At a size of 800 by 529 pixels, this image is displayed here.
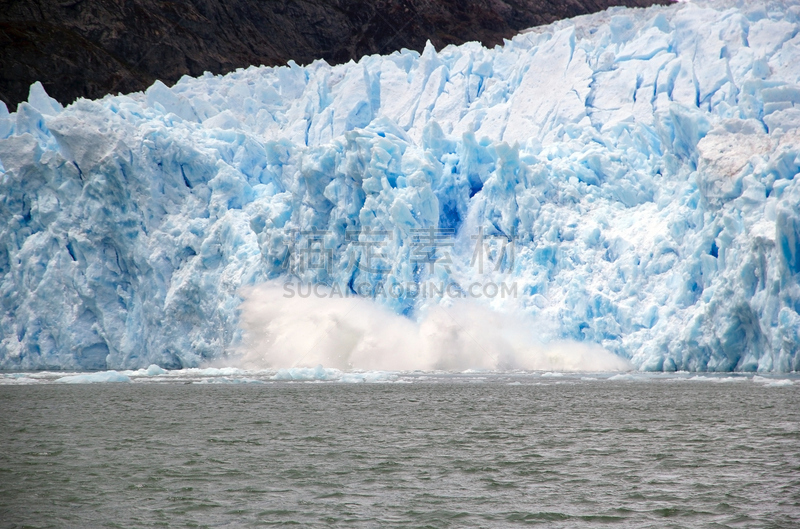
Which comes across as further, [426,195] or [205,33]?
[205,33]

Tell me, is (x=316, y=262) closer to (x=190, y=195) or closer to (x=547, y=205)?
(x=190, y=195)

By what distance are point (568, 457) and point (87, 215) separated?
2011 centimetres

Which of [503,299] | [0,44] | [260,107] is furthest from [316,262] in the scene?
[0,44]

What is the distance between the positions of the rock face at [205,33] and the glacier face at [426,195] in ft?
70.7

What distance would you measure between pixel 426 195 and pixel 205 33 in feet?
113

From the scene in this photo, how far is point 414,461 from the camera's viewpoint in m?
10.0

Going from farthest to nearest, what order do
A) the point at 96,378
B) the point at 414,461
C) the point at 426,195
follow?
the point at 426,195
the point at 96,378
the point at 414,461

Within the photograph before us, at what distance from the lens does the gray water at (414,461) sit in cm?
756

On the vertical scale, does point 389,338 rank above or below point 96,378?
above
